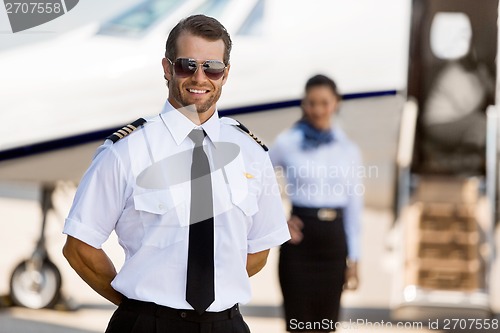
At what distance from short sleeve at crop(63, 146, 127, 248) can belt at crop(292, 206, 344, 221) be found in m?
1.39

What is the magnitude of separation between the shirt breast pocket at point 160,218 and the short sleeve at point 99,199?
0.15 ft

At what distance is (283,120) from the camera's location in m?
3.13

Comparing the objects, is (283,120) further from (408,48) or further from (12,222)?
(12,222)

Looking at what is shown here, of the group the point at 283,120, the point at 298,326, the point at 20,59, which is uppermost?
the point at 20,59

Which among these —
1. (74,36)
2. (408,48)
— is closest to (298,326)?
(408,48)

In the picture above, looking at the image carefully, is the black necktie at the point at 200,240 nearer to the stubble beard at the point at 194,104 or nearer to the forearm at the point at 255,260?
the stubble beard at the point at 194,104

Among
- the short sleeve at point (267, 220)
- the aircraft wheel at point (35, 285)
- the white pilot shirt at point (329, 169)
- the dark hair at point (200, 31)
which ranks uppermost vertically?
the dark hair at point (200, 31)

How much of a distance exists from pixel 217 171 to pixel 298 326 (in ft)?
4.63

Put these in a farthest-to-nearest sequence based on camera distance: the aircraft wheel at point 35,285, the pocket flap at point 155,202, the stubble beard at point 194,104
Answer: the aircraft wheel at point 35,285 → the stubble beard at point 194,104 → the pocket flap at point 155,202

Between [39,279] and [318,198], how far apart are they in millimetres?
1009

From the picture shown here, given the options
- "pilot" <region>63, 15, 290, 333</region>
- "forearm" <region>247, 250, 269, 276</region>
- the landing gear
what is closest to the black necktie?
"pilot" <region>63, 15, 290, 333</region>

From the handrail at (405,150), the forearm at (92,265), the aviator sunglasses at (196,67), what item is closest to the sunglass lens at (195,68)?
the aviator sunglasses at (196,67)

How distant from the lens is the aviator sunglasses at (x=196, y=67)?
185 cm

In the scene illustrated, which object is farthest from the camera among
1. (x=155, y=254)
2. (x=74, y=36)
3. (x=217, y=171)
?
(x=74, y=36)
